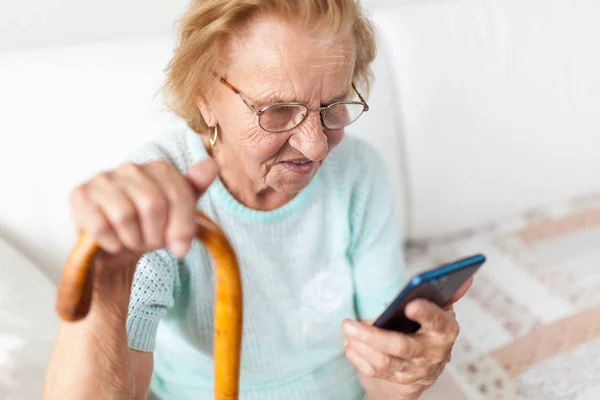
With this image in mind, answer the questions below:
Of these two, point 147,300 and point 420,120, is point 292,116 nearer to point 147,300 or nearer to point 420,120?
point 147,300

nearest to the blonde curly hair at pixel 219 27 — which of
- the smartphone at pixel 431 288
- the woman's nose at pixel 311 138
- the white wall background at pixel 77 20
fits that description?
the woman's nose at pixel 311 138

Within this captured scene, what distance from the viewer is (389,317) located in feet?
2.59

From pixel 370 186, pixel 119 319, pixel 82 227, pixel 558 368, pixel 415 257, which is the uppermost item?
pixel 82 227

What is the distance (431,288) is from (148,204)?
1.17 feet

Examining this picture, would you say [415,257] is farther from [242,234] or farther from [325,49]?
[325,49]

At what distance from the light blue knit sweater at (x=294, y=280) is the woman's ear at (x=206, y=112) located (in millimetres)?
61

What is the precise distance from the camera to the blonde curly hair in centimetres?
82

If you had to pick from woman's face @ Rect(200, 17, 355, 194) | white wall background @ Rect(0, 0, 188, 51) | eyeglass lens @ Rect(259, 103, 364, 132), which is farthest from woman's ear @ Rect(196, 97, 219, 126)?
white wall background @ Rect(0, 0, 188, 51)

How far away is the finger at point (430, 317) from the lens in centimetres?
76

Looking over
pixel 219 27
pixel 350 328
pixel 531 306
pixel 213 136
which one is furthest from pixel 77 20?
pixel 531 306

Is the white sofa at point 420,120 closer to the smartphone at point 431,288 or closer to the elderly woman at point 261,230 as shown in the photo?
the elderly woman at point 261,230

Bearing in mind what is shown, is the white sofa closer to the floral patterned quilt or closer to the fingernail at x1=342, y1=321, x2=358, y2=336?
the floral patterned quilt

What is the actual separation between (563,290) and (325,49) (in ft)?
3.43

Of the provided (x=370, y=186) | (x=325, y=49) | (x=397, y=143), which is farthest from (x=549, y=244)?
(x=325, y=49)
